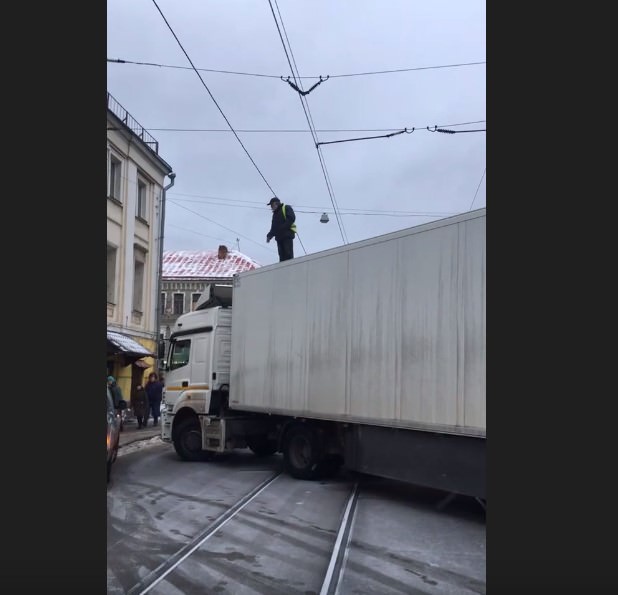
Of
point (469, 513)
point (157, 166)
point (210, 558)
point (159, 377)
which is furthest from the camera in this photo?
point (157, 166)

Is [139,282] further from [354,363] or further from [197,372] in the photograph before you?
[354,363]

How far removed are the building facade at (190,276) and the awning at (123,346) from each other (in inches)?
742

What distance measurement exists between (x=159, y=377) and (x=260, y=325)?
476 inches

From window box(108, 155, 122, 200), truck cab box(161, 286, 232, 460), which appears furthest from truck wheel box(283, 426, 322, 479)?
window box(108, 155, 122, 200)

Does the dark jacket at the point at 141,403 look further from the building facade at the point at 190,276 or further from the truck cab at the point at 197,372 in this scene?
the building facade at the point at 190,276

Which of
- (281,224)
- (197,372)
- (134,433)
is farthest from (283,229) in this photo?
(134,433)

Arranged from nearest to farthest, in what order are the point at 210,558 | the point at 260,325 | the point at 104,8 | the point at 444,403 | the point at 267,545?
1. the point at 104,8
2. the point at 210,558
3. the point at 267,545
4. the point at 444,403
5. the point at 260,325

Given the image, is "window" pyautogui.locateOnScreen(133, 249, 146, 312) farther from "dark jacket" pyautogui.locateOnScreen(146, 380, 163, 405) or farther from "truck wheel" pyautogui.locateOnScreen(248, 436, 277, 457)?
"truck wheel" pyautogui.locateOnScreen(248, 436, 277, 457)

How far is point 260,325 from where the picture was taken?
11.6 metres

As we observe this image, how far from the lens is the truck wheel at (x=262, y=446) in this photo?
12.8 meters

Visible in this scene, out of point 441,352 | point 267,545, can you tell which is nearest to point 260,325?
point 441,352

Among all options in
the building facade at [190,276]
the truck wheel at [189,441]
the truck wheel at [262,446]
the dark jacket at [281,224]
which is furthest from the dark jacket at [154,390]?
the building facade at [190,276]

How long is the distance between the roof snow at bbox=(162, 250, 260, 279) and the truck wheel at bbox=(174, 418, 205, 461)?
1182 inches

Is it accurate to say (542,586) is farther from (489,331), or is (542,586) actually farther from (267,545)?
(267,545)
